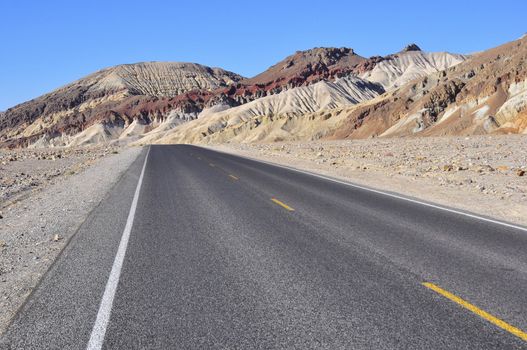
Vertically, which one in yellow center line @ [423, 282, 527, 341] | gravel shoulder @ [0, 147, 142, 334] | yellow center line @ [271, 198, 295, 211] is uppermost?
gravel shoulder @ [0, 147, 142, 334]

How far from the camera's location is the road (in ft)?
15.3

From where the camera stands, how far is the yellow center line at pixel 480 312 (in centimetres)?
466

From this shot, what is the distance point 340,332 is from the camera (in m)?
4.67

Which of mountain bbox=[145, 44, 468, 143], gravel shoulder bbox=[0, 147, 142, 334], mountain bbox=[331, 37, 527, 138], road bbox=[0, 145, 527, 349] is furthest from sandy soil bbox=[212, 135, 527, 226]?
mountain bbox=[145, 44, 468, 143]

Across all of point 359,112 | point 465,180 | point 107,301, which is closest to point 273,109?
point 359,112

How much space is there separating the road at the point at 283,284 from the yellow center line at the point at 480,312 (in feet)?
0.04

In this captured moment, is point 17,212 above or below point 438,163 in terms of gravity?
above

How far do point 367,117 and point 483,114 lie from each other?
96.9 feet

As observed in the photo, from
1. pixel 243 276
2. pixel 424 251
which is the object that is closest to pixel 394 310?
pixel 243 276

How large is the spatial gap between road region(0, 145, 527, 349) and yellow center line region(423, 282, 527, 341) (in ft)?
0.04

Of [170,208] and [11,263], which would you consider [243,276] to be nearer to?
[11,263]

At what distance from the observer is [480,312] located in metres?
5.15

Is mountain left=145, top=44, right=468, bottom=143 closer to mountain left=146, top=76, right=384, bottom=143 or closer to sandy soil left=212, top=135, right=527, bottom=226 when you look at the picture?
mountain left=146, top=76, right=384, bottom=143

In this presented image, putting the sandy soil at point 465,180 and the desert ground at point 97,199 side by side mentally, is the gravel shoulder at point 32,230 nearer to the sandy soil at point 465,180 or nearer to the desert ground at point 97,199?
the desert ground at point 97,199
